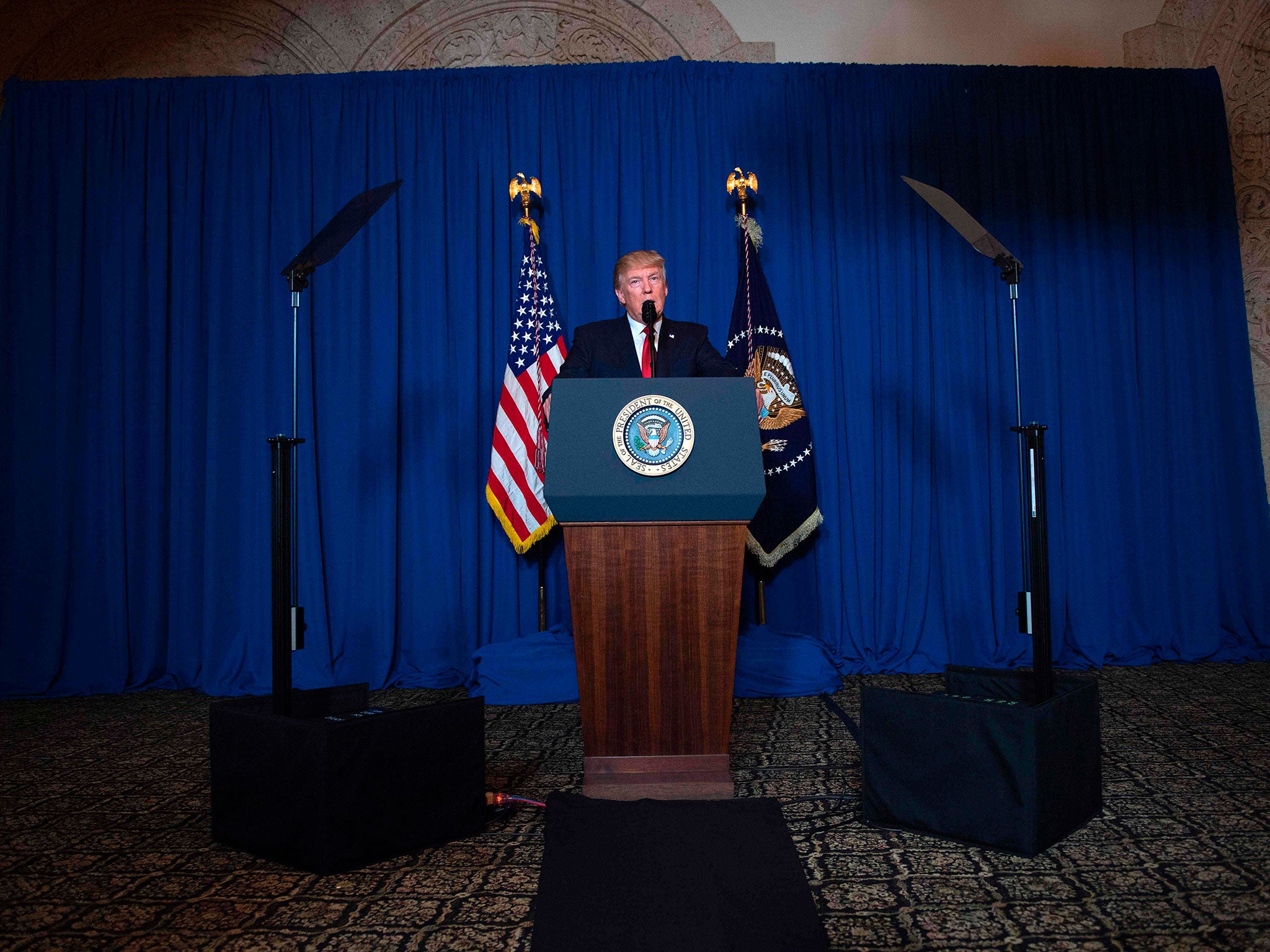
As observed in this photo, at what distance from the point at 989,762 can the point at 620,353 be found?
186 cm

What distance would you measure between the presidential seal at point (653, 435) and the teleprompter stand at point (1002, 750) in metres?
0.78

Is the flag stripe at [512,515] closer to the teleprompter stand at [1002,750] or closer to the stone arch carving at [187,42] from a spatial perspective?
the teleprompter stand at [1002,750]

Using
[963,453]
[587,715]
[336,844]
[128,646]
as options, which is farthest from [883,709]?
[128,646]

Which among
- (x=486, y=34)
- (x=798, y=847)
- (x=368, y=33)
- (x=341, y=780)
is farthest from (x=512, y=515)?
(x=368, y=33)

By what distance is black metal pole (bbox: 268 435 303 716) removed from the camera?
6.42ft

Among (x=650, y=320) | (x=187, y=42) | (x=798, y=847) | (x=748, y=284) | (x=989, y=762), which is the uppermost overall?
(x=187, y=42)

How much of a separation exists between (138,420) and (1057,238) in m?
5.15

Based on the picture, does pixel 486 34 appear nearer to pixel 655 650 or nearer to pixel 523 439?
pixel 523 439

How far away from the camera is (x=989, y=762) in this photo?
1.86m

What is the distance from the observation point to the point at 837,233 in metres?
4.51

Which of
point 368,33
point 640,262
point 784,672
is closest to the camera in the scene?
point 640,262

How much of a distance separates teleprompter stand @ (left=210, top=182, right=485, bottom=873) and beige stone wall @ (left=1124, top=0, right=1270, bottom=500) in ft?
15.9

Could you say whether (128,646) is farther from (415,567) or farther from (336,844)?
(336,844)

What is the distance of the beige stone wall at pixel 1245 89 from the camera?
4.66 metres
